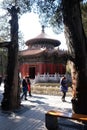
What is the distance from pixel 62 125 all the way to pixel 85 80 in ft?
6.34

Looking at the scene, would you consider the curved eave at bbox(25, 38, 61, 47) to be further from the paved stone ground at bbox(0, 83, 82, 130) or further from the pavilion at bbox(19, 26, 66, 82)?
the paved stone ground at bbox(0, 83, 82, 130)

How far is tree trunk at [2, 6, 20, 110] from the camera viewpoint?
13.0 metres

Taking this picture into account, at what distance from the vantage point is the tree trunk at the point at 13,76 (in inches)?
511

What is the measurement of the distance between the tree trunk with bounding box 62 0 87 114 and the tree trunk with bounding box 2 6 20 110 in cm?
366

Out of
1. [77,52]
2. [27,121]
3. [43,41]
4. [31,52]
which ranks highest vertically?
[43,41]

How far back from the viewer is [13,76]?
13.1 m

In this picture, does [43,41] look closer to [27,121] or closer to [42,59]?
[42,59]

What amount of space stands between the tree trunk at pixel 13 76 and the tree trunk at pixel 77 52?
3.66 meters

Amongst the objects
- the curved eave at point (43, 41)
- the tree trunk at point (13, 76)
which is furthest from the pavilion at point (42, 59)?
the tree trunk at point (13, 76)

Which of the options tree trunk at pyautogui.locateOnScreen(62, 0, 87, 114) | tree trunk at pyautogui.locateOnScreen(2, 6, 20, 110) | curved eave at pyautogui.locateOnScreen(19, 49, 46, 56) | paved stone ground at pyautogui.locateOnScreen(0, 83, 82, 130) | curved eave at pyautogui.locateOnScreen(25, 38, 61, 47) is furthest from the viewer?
curved eave at pyautogui.locateOnScreen(25, 38, 61, 47)

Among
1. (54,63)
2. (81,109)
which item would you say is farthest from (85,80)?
(54,63)

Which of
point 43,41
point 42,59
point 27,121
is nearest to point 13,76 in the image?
point 27,121

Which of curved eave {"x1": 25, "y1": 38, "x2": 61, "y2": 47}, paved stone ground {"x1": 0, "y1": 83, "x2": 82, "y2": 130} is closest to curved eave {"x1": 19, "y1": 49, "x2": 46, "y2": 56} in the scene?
curved eave {"x1": 25, "y1": 38, "x2": 61, "y2": 47}

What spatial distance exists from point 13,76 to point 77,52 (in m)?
4.25
